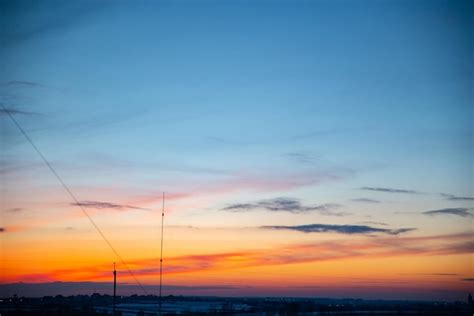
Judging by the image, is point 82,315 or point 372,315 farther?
point 372,315

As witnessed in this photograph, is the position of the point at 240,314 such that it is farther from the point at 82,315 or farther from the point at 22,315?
the point at 22,315

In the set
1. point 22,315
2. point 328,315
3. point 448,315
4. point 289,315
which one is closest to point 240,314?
point 289,315

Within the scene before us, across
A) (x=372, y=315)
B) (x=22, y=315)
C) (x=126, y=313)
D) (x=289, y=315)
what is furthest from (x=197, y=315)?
(x=372, y=315)

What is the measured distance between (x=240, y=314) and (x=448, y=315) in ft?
144

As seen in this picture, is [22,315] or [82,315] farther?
[82,315]

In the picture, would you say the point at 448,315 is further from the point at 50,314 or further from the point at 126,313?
the point at 50,314

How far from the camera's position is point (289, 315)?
350 ft

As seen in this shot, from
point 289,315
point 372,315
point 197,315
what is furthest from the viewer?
point 372,315

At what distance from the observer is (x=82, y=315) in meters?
75.9

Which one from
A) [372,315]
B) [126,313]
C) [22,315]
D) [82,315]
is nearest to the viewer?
[22,315]

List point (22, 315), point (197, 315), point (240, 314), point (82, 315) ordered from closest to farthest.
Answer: point (22, 315) → point (82, 315) → point (197, 315) → point (240, 314)

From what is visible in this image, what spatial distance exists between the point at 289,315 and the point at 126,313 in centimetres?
3125

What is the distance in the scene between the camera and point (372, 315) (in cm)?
12544

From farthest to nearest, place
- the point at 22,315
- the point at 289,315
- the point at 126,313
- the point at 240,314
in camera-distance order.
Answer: the point at 240,314 → the point at 289,315 → the point at 126,313 → the point at 22,315
